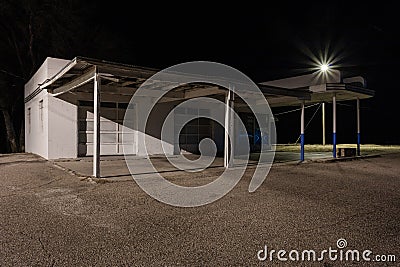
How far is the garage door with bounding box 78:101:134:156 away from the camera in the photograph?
1277cm

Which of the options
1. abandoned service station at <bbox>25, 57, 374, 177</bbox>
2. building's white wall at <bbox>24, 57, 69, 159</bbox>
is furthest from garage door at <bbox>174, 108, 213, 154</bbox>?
building's white wall at <bbox>24, 57, 69, 159</bbox>

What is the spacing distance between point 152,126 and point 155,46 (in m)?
17.7

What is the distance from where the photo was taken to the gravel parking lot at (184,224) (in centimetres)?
349

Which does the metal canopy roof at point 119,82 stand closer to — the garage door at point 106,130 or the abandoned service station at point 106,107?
the abandoned service station at point 106,107

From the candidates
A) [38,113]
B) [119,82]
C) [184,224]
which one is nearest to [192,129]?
[119,82]

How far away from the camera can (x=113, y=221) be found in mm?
4691

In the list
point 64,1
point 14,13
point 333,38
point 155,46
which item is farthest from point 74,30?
point 333,38

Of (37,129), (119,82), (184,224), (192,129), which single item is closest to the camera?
(184,224)

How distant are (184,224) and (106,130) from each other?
31.2 ft

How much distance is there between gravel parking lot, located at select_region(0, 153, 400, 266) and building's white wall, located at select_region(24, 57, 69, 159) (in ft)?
15.6

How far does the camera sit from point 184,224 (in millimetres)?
4574

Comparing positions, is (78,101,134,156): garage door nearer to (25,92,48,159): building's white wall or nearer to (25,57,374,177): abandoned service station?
(25,57,374,177): abandoned service station

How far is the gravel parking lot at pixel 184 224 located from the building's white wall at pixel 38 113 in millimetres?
4760

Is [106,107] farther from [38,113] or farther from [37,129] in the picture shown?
[37,129]
